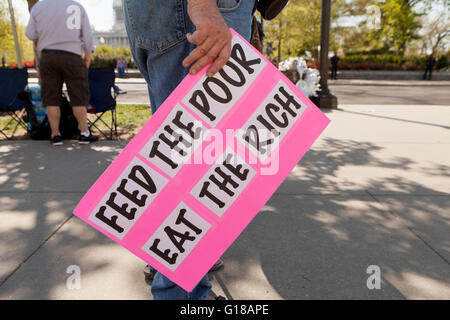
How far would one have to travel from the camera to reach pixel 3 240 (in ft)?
8.04

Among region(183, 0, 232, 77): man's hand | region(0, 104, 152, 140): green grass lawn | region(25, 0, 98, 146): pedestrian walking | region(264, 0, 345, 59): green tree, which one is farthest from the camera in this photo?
region(264, 0, 345, 59): green tree

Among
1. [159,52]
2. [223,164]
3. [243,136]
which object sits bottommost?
[223,164]

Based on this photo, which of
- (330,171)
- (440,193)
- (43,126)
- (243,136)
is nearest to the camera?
(243,136)

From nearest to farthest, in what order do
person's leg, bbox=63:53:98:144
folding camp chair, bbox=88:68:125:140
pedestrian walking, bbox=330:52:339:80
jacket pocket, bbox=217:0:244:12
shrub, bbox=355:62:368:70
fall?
jacket pocket, bbox=217:0:244:12, person's leg, bbox=63:53:98:144, folding camp chair, bbox=88:68:125:140, pedestrian walking, bbox=330:52:339:80, shrub, bbox=355:62:368:70

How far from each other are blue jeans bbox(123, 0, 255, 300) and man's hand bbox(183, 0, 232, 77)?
0.13m

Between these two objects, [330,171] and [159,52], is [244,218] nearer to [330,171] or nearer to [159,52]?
[159,52]

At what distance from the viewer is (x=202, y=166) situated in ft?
4.98

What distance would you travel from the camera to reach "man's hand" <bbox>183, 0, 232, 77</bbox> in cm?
133

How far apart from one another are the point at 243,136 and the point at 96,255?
1366 millimetres

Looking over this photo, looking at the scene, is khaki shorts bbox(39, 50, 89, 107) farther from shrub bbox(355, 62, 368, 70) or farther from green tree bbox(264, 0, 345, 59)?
green tree bbox(264, 0, 345, 59)

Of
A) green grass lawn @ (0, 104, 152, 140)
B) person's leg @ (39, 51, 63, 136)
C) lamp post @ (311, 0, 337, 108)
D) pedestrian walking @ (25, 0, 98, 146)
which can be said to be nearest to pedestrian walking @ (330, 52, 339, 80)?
lamp post @ (311, 0, 337, 108)

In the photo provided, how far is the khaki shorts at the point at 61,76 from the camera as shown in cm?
468

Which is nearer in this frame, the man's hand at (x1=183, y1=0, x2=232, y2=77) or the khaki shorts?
the man's hand at (x1=183, y1=0, x2=232, y2=77)
